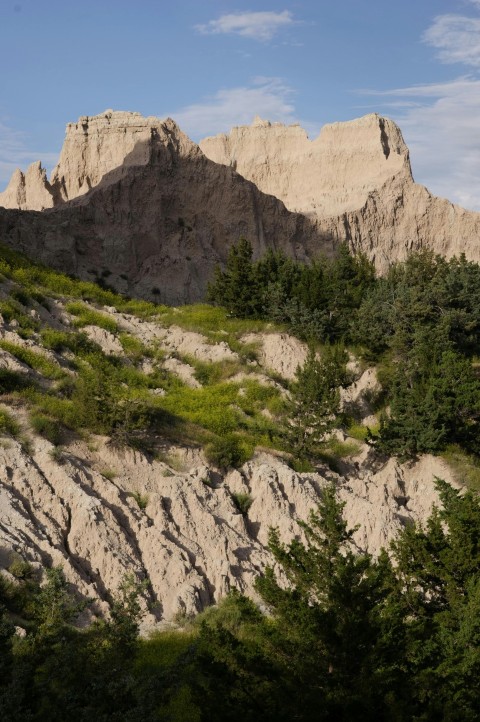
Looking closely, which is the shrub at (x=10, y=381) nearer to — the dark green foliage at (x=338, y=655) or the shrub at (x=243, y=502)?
the shrub at (x=243, y=502)

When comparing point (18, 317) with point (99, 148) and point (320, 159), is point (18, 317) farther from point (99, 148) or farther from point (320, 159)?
point (320, 159)

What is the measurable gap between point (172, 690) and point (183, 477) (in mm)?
7669

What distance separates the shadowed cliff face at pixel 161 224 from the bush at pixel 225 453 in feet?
109

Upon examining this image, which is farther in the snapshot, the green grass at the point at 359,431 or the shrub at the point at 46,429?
the green grass at the point at 359,431

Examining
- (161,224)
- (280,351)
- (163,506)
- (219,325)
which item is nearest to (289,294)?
(219,325)

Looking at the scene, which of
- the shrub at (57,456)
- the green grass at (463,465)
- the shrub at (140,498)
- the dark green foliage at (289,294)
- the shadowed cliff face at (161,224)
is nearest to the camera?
the shrub at (57,456)

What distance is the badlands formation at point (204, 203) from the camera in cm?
5378

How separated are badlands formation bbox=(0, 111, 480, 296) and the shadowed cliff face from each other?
0.26 feet

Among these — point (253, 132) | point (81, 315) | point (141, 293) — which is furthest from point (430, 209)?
point (81, 315)

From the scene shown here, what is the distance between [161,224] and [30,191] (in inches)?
516

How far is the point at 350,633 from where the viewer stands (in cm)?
1001

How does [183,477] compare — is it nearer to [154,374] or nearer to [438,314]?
[154,374]

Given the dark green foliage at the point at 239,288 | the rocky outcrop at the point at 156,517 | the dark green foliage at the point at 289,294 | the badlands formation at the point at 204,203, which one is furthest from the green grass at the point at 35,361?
the badlands formation at the point at 204,203

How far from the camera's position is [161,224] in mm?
56344
